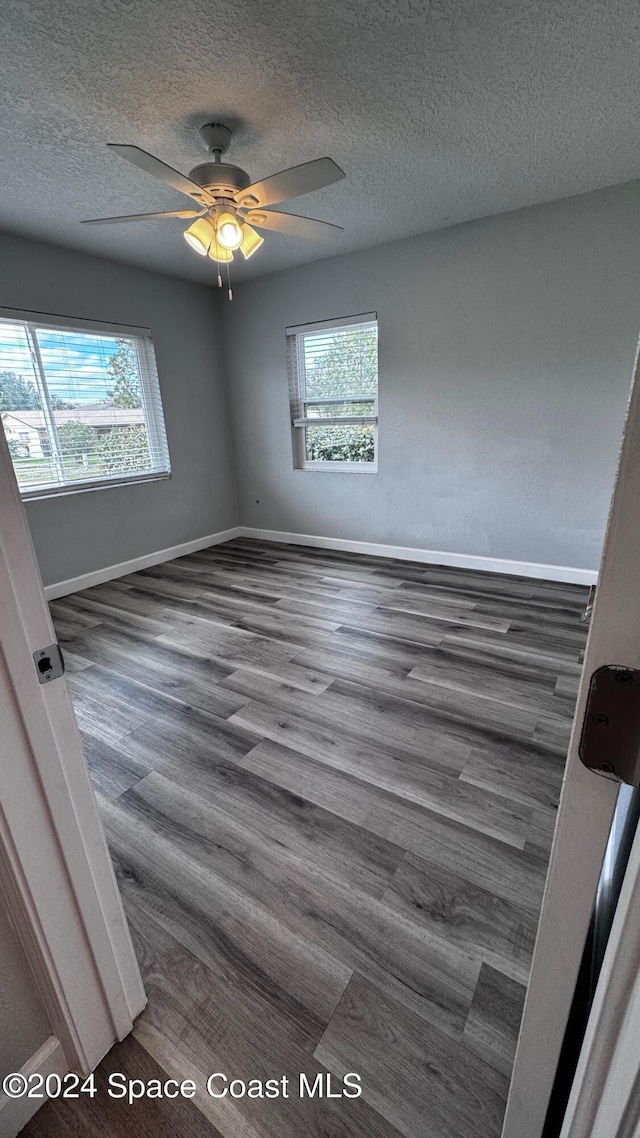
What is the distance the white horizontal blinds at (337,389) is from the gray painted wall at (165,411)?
0.95 metres

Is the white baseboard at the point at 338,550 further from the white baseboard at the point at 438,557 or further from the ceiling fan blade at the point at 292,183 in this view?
the ceiling fan blade at the point at 292,183

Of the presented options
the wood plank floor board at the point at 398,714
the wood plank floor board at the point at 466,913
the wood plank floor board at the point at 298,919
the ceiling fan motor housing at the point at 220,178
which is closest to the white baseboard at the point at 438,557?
the wood plank floor board at the point at 398,714

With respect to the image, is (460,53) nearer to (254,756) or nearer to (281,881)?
(254,756)

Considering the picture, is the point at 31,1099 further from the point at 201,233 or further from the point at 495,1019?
the point at 201,233

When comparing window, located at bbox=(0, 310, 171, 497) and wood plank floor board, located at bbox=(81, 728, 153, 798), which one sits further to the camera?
window, located at bbox=(0, 310, 171, 497)

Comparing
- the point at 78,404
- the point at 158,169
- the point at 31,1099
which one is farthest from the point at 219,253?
the point at 31,1099

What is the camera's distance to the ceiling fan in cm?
175

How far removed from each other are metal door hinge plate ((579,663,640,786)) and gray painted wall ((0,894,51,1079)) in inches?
36.5

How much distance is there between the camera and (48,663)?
2.30 ft

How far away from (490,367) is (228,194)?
2171mm

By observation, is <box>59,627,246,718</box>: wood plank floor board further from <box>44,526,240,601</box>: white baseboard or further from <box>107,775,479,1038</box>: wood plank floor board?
<box>44,526,240,601</box>: white baseboard

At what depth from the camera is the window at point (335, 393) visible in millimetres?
3922

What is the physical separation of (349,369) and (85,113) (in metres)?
2.47

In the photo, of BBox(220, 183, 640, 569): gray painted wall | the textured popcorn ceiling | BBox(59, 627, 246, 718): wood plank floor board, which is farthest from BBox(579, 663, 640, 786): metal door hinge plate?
BBox(220, 183, 640, 569): gray painted wall
